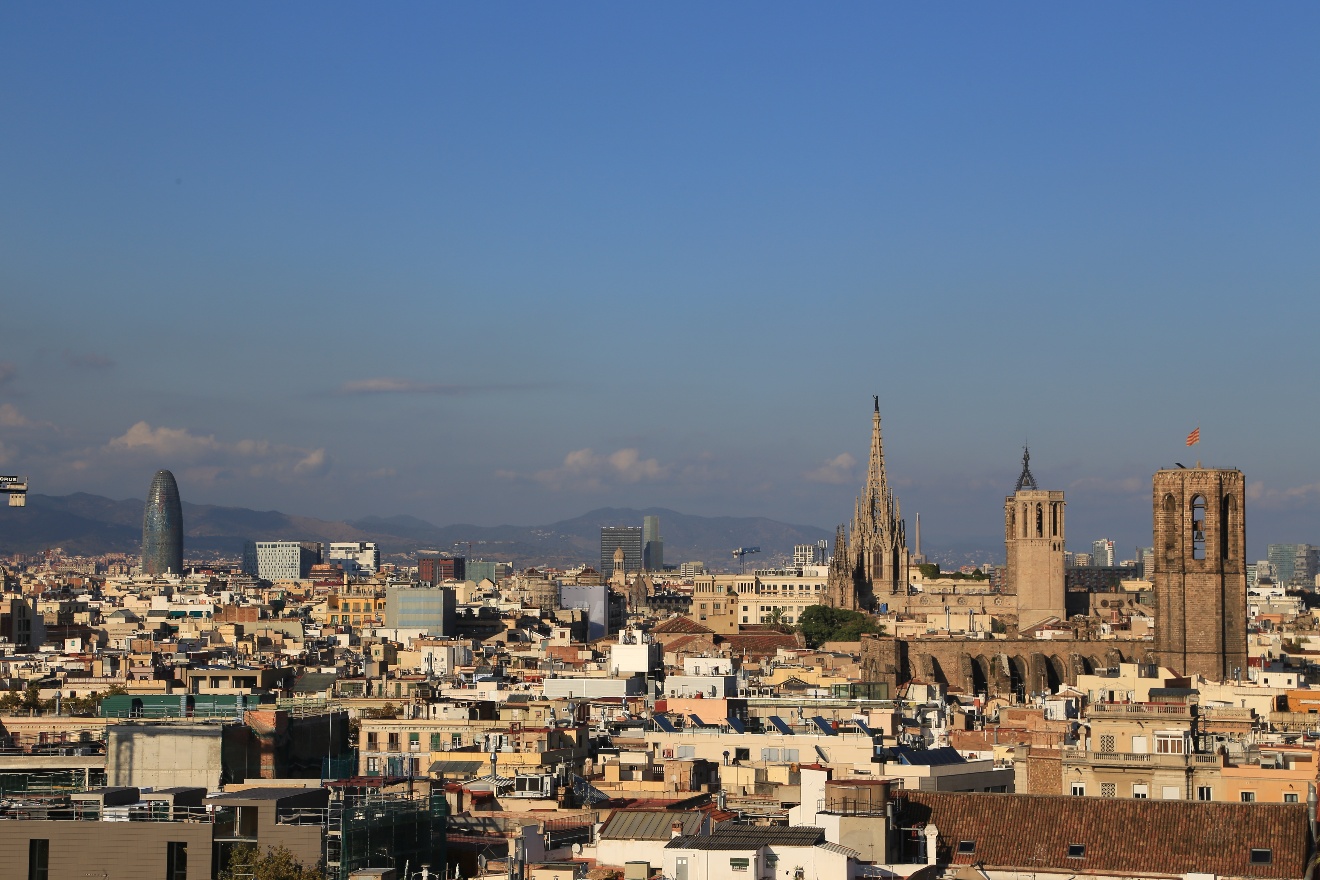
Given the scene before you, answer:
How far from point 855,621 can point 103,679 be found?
7215cm

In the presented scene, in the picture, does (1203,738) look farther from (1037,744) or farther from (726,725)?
(726,725)

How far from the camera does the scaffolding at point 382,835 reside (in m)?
27.9

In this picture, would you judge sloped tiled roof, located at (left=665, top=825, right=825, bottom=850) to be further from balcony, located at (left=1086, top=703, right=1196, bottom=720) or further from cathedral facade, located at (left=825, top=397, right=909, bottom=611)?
cathedral facade, located at (left=825, top=397, right=909, bottom=611)

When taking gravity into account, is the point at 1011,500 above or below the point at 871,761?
above

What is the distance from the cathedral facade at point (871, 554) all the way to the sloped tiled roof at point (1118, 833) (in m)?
135

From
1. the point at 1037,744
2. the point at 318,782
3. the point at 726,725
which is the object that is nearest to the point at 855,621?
the point at 726,725

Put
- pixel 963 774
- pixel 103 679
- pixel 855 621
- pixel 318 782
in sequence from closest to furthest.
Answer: pixel 318 782
pixel 963 774
pixel 103 679
pixel 855 621

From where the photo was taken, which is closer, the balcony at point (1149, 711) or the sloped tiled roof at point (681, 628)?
the balcony at point (1149, 711)

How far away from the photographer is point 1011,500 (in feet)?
506

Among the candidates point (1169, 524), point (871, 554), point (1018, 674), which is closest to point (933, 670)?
point (1018, 674)

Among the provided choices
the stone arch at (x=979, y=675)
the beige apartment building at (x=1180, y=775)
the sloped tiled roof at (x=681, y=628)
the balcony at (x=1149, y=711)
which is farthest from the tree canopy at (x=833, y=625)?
the beige apartment building at (x=1180, y=775)

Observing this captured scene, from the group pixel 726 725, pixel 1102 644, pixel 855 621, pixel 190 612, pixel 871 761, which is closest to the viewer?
pixel 871 761

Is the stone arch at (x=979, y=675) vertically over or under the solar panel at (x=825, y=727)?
under

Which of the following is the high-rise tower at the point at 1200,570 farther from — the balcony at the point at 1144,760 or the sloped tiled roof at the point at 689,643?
the balcony at the point at 1144,760
